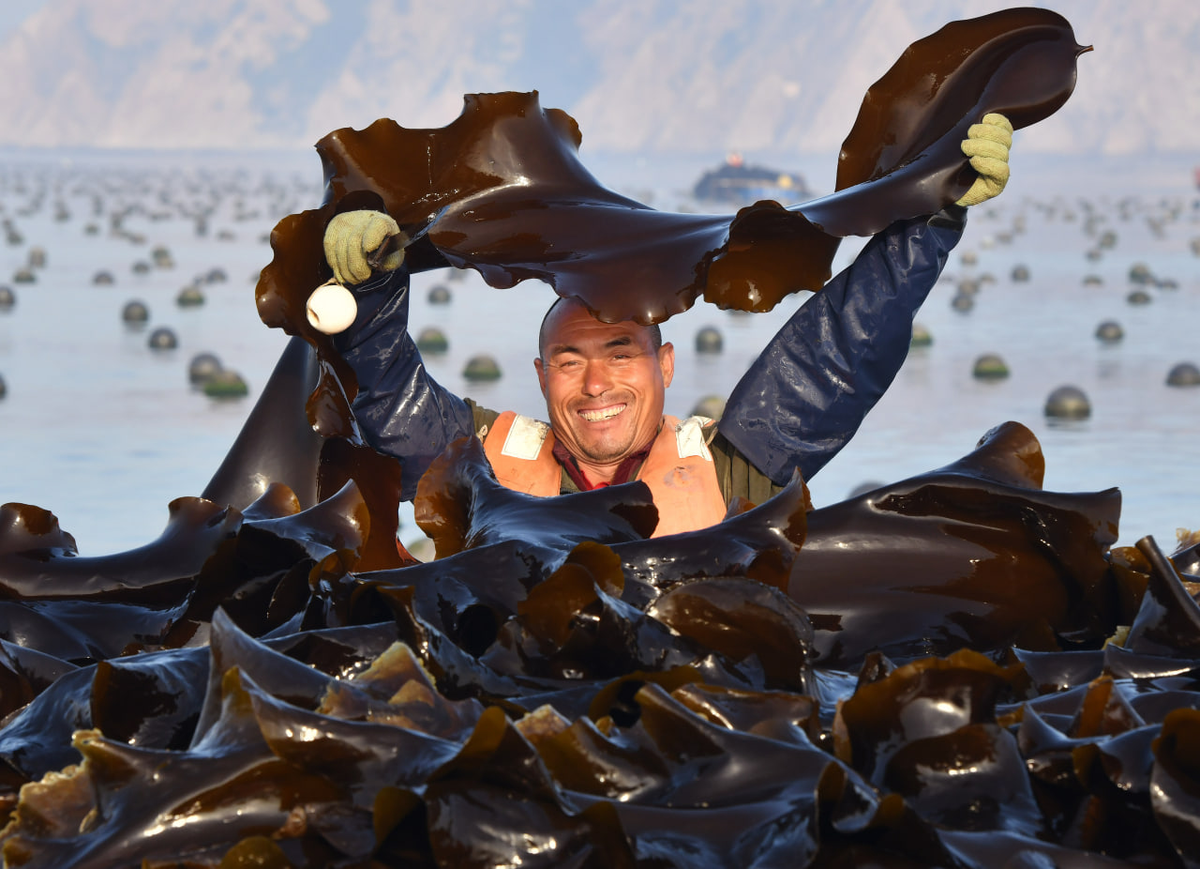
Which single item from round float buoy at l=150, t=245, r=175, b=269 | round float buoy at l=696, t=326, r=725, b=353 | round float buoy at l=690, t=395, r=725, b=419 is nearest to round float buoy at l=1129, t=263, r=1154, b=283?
round float buoy at l=696, t=326, r=725, b=353

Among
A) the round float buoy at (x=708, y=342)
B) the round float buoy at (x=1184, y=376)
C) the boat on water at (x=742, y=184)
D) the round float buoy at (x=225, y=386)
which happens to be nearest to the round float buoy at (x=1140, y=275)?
the round float buoy at (x=1184, y=376)

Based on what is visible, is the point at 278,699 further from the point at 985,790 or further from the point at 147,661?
the point at 985,790

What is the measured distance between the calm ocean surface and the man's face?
8.52ft

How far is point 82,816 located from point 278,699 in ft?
0.43

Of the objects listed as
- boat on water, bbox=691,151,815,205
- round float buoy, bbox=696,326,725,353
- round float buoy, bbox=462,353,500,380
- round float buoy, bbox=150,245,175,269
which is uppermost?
boat on water, bbox=691,151,815,205

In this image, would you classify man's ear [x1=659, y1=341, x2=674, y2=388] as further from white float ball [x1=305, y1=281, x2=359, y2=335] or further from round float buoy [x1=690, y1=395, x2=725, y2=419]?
round float buoy [x1=690, y1=395, x2=725, y2=419]

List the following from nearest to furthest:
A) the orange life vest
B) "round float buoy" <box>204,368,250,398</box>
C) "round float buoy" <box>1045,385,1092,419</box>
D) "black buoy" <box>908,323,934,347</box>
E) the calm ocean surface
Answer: the orange life vest → the calm ocean surface → "round float buoy" <box>1045,385,1092,419</box> → "round float buoy" <box>204,368,250,398</box> → "black buoy" <box>908,323,934,347</box>

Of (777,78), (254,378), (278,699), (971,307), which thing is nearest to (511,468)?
(278,699)

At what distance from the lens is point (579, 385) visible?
101 inches

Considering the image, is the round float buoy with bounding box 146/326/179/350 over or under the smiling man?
over

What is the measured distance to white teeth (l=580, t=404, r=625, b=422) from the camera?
254cm

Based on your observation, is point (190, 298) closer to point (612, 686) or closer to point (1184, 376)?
point (1184, 376)

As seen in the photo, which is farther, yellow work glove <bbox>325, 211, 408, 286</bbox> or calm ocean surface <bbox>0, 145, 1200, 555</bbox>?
calm ocean surface <bbox>0, 145, 1200, 555</bbox>

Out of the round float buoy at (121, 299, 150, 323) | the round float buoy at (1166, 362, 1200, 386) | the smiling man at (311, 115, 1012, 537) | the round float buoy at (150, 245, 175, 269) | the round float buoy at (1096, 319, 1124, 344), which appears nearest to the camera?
the smiling man at (311, 115, 1012, 537)
